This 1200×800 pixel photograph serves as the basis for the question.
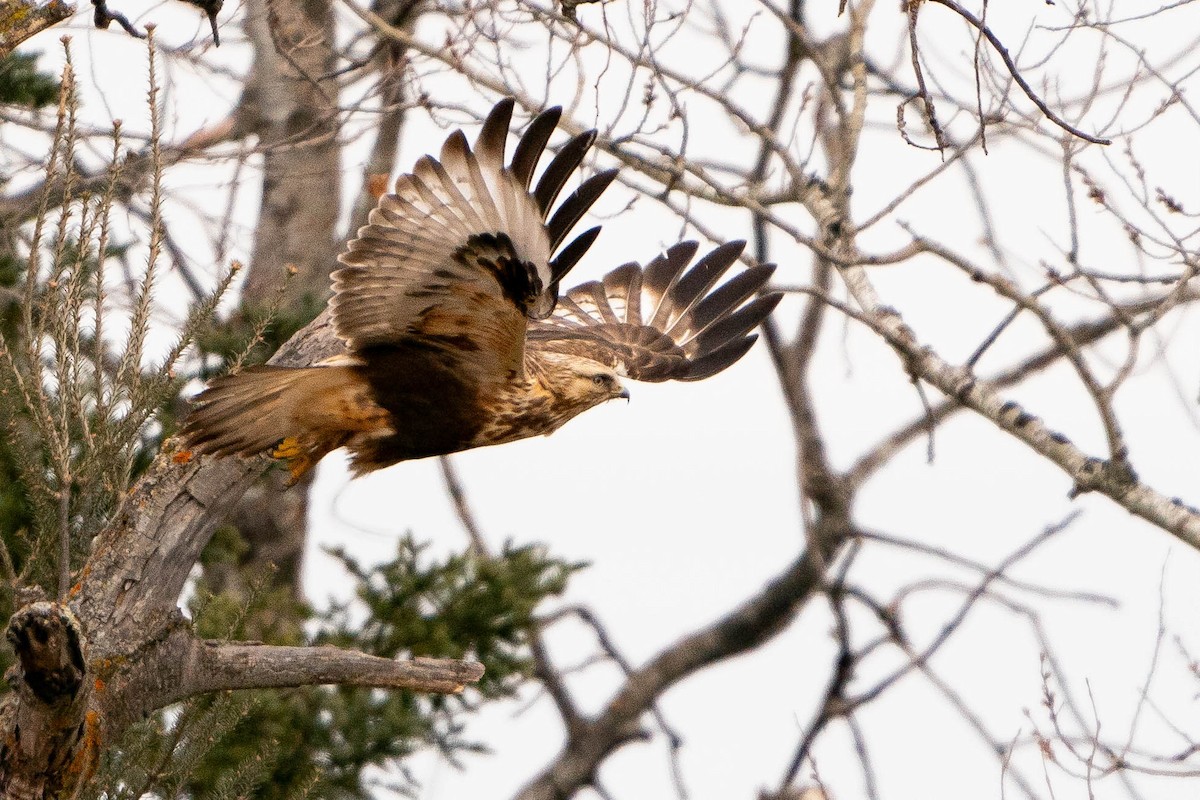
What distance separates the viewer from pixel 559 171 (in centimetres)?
439

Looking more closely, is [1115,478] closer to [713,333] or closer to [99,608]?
[713,333]

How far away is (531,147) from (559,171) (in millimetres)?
99

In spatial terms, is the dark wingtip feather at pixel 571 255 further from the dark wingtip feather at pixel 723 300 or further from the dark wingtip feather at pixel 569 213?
the dark wingtip feather at pixel 723 300

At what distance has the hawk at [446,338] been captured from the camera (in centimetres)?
450

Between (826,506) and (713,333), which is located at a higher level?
(826,506)

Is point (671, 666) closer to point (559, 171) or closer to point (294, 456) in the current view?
point (294, 456)

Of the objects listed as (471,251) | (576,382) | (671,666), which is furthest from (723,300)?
(671,666)

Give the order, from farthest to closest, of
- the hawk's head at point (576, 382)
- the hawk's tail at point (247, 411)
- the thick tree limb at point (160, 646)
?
the hawk's head at point (576, 382) < the hawk's tail at point (247, 411) < the thick tree limb at point (160, 646)

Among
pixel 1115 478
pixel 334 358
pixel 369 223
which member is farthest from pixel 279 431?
pixel 1115 478

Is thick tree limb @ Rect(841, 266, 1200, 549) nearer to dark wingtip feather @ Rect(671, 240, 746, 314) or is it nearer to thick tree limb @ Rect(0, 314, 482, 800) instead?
dark wingtip feather @ Rect(671, 240, 746, 314)

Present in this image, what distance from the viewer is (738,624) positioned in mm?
10977

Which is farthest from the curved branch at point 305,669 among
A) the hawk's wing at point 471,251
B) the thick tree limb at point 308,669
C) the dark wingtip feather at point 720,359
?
the dark wingtip feather at point 720,359

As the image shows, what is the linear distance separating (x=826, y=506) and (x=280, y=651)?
5803 mm

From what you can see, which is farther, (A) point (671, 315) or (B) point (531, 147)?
(A) point (671, 315)
